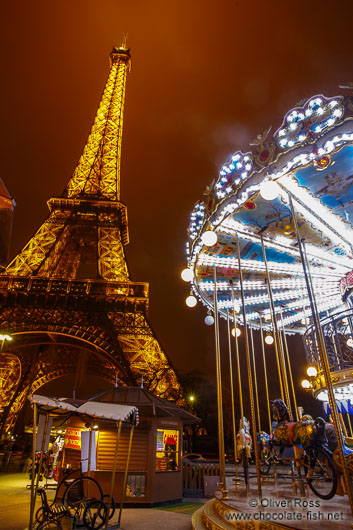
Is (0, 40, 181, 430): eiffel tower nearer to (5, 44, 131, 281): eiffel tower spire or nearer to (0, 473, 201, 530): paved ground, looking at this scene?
(5, 44, 131, 281): eiffel tower spire

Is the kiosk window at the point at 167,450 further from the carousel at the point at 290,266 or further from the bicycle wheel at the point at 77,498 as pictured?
the bicycle wheel at the point at 77,498

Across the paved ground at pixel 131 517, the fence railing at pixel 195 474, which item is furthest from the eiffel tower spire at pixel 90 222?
the paved ground at pixel 131 517

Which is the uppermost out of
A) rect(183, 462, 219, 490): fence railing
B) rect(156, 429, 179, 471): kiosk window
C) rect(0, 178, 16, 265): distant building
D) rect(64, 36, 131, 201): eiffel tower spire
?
rect(64, 36, 131, 201): eiffel tower spire

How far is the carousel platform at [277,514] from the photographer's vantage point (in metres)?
3.29

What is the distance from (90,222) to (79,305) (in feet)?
30.7

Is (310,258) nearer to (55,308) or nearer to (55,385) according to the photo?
(55,308)

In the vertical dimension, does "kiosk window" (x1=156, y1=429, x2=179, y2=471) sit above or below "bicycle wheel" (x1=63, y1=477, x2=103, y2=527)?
above

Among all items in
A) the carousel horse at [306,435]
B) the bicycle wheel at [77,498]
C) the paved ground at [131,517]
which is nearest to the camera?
the carousel horse at [306,435]

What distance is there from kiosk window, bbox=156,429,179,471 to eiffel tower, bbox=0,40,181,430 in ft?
28.7

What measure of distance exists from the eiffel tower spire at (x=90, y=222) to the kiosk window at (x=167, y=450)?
15812 mm

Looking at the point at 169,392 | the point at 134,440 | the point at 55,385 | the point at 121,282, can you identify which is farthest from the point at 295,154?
the point at 55,385

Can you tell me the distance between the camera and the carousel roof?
4.97 metres

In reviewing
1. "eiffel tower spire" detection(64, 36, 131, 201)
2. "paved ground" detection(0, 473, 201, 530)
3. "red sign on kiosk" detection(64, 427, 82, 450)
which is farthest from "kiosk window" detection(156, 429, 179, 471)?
"eiffel tower spire" detection(64, 36, 131, 201)

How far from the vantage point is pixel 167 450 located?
917 centimetres
